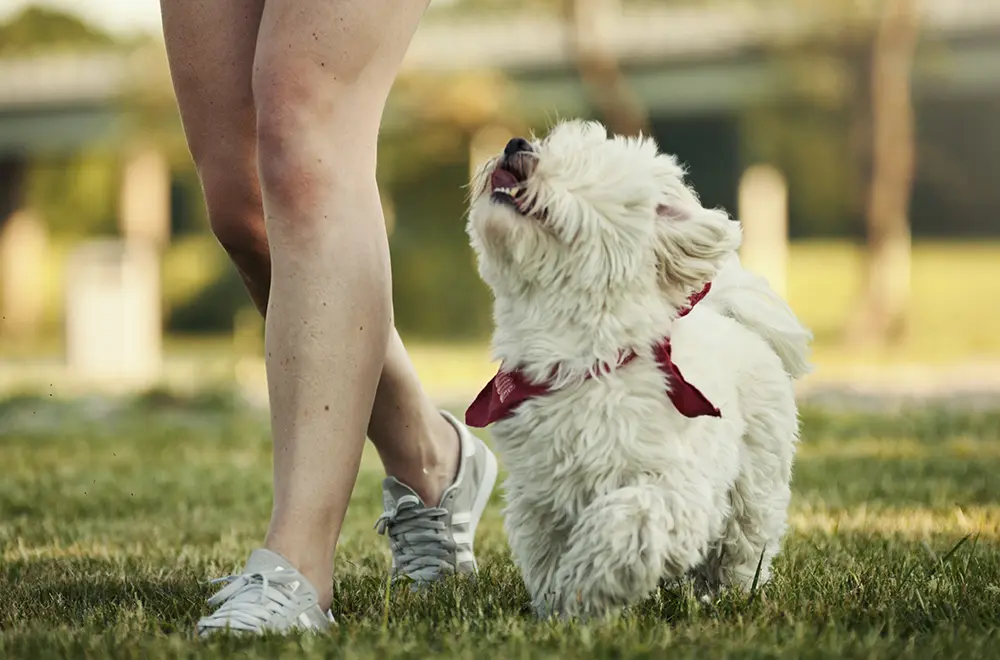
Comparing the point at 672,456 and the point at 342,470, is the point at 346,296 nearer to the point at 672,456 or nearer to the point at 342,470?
the point at 342,470

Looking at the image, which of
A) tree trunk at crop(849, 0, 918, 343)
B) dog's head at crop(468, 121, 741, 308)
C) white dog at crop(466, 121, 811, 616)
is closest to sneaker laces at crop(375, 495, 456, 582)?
white dog at crop(466, 121, 811, 616)

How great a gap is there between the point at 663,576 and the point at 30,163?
39308mm

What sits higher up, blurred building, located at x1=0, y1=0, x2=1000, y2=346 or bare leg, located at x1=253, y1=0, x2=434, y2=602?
blurred building, located at x1=0, y1=0, x2=1000, y2=346

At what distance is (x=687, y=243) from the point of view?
3053 millimetres

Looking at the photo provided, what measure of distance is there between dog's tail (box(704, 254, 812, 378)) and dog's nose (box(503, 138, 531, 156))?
0.79m

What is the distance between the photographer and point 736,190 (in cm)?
3256

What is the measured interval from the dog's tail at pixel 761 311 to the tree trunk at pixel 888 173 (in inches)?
654

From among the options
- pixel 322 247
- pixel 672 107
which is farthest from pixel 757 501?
pixel 672 107

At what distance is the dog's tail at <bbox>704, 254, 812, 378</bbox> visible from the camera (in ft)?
11.9

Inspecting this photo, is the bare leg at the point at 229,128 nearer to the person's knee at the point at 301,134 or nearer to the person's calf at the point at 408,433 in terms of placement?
the person's calf at the point at 408,433

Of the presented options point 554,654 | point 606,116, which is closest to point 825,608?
point 554,654

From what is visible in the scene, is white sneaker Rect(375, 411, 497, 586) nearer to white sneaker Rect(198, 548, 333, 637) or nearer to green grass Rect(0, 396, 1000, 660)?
green grass Rect(0, 396, 1000, 660)

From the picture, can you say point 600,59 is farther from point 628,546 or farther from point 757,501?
point 628,546

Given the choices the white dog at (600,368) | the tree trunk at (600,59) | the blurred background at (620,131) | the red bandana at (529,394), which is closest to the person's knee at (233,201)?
the white dog at (600,368)
